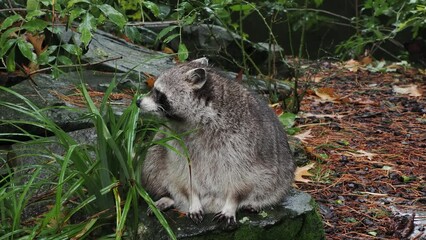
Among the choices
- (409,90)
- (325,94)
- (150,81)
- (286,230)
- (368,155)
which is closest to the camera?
(286,230)

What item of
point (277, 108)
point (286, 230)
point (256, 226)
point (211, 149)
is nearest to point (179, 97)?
point (211, 149)

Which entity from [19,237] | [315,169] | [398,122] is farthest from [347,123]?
[19,237]

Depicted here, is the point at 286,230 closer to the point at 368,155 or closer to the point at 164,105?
the point at 164,105

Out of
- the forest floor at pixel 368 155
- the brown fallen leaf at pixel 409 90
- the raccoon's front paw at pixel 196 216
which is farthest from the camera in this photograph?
the brown fallen leaf at pixel 409 90

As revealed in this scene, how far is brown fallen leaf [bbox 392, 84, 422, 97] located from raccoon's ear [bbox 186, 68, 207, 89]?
4633 millimetres

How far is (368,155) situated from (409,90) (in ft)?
8.66

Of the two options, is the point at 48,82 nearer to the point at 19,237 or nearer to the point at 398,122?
the point at 19,237

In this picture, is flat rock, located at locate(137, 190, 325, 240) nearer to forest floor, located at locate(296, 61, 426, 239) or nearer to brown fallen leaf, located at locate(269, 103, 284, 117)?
forest floor, located at locate(296, 61, 426, 239)

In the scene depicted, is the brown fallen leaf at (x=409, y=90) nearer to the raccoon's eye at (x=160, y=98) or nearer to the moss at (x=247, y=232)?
the moss at (x=247, y=232)

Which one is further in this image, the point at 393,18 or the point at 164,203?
the point at 393,18

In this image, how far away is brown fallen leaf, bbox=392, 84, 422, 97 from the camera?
7586mm

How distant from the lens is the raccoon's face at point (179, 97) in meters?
3.51

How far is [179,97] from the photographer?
11.6 ft

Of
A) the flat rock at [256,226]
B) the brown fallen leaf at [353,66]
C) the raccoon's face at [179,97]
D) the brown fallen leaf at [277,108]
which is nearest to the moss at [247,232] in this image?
the flat rock at [256,226]
